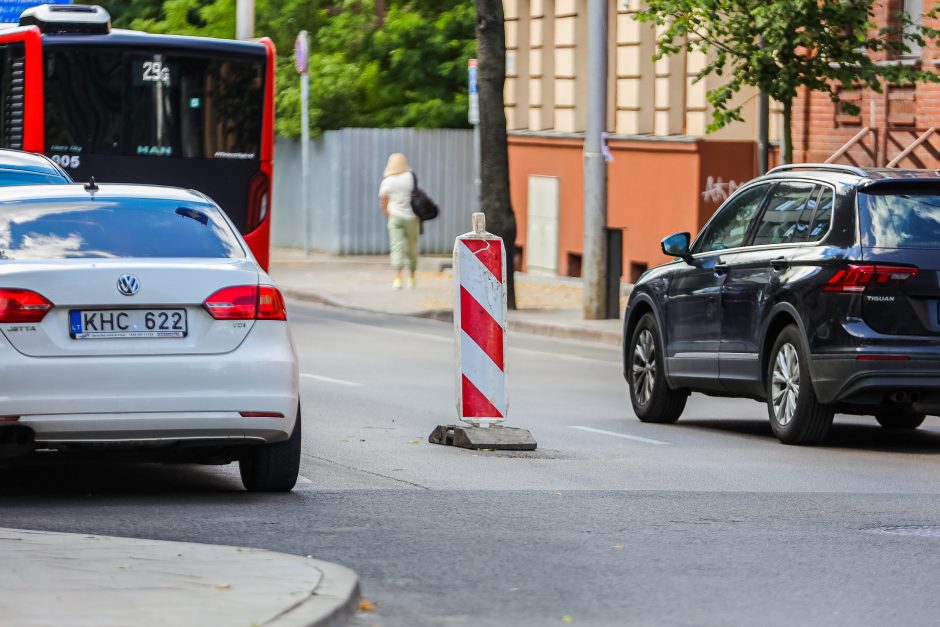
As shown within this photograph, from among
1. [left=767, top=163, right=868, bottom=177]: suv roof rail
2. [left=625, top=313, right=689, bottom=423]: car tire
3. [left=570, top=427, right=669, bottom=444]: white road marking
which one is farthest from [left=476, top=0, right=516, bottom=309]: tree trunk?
[left=767, top=163, right=868, bottom=177]: suv roof rail

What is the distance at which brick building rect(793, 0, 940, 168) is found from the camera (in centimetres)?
2586

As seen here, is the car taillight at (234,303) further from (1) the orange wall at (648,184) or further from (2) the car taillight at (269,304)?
(1) the orange wall at (648,184)

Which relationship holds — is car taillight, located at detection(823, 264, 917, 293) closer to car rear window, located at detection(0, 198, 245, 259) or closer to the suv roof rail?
the suv roof rail

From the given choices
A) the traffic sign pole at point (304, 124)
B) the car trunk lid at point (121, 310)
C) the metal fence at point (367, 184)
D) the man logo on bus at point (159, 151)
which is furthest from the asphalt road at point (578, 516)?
the metal fence at point (367, 184)

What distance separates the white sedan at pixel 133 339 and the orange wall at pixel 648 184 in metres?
20.4

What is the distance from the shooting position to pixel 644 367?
14.8m

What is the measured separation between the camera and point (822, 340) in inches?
484

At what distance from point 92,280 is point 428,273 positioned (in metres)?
25.6

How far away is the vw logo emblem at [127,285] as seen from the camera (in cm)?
914

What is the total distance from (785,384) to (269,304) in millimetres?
4357

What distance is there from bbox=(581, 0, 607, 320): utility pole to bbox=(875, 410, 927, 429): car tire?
10227 mm

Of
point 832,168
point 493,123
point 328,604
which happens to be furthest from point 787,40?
point 328,604

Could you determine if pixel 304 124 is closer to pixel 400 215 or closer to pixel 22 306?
pixel 400 215

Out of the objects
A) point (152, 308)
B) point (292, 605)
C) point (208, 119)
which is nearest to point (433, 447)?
point (152, 308)
